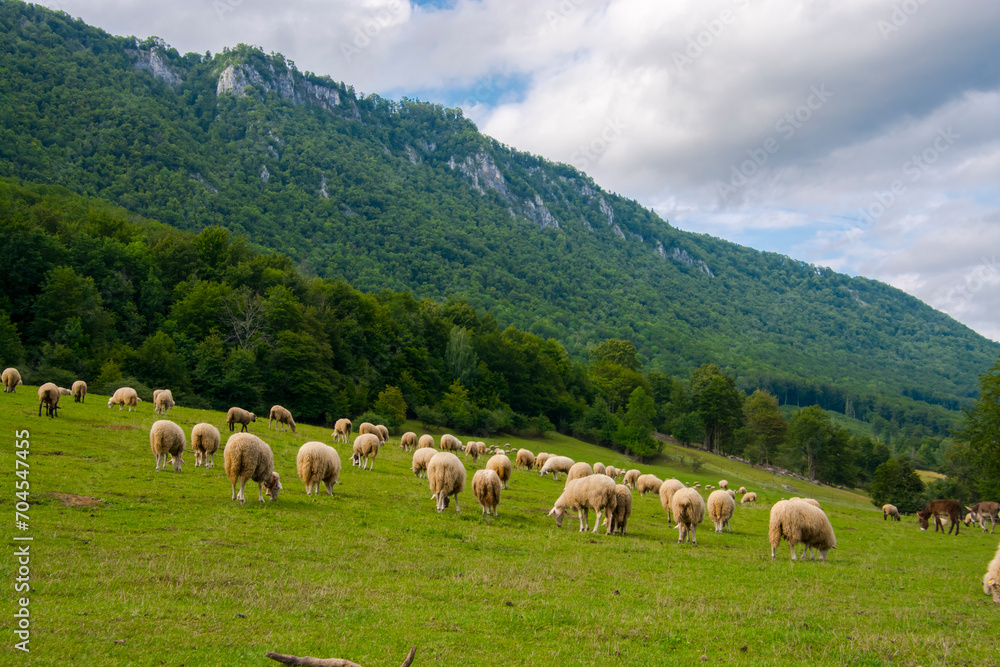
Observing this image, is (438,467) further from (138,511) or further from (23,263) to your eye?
(23,263)

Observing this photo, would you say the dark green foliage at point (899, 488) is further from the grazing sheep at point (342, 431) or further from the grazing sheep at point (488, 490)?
the grazing sheep at point (488, 490)

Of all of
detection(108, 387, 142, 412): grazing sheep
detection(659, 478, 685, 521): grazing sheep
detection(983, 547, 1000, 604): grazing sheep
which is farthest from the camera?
detection(108, 387, 142, 412): grazing sheep

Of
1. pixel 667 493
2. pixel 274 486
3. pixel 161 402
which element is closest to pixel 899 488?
pixel 667 493

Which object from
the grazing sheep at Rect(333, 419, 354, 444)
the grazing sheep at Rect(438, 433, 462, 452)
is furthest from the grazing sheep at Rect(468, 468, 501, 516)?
the grazing sheep at Rect(333, 419, 354, 444)

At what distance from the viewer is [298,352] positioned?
6259cm

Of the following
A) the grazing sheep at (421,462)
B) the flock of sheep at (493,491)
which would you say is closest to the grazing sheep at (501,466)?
the grazing sheep at (421,462)

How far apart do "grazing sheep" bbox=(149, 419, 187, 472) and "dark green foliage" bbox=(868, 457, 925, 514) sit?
68.0 metres

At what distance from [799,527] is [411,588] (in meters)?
13.3

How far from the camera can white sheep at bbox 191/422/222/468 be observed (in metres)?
21.5

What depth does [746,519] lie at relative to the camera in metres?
30.9

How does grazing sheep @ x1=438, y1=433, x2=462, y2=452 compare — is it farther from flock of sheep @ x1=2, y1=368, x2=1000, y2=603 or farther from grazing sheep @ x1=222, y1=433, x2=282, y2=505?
grazing sheep @ x1=222, y1=433, x2=282, y2=505

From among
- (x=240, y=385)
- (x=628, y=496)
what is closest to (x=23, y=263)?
(x=240, y=385)

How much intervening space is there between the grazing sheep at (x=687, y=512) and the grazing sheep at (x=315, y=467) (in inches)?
485

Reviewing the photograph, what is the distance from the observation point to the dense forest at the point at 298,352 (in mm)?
53031
